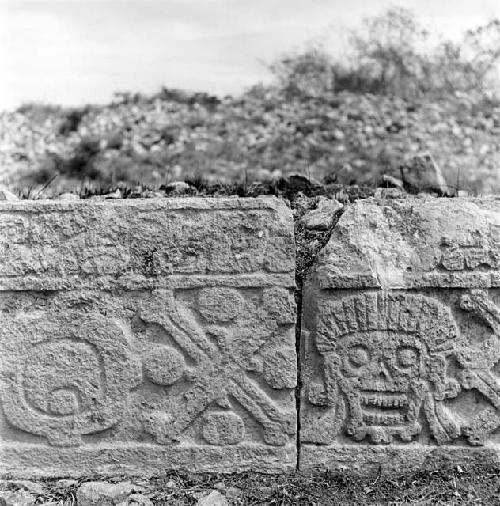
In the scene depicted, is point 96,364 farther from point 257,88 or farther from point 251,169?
point 257,88

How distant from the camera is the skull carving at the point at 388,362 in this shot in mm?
2893

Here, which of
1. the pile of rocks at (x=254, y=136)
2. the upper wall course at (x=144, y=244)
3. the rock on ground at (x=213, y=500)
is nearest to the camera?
the rock on ground at (x=213, y=500)

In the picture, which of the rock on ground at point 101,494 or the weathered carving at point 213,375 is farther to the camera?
the weathered carving at point 213,375

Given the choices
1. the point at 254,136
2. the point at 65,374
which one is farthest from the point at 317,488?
the point at 254,136

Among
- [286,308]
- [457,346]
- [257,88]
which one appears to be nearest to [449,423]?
[457,346]

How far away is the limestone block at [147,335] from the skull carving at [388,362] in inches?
8.0

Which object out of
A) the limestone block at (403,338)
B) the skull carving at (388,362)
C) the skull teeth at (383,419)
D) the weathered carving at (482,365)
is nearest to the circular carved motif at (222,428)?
the limestone block at (403,338)

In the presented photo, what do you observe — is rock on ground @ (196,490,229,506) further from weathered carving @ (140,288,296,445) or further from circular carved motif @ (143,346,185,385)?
circular carved motif @ (143,346,185,385)

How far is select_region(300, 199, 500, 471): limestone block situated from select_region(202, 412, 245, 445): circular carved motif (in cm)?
28

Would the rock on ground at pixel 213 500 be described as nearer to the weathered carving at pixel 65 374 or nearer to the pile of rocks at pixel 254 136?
the weathered carving at pixel 65 374

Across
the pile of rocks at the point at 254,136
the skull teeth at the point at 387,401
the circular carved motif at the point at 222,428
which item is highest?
the pile of rocks at the point at 254,136

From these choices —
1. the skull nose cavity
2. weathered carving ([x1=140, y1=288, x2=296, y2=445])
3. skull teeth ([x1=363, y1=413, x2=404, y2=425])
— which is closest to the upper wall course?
weathered carving ([x1=140, y1=288, x2=296, y2=445])

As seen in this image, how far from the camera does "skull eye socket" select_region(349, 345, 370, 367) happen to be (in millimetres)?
2916

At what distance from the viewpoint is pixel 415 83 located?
450 inches
